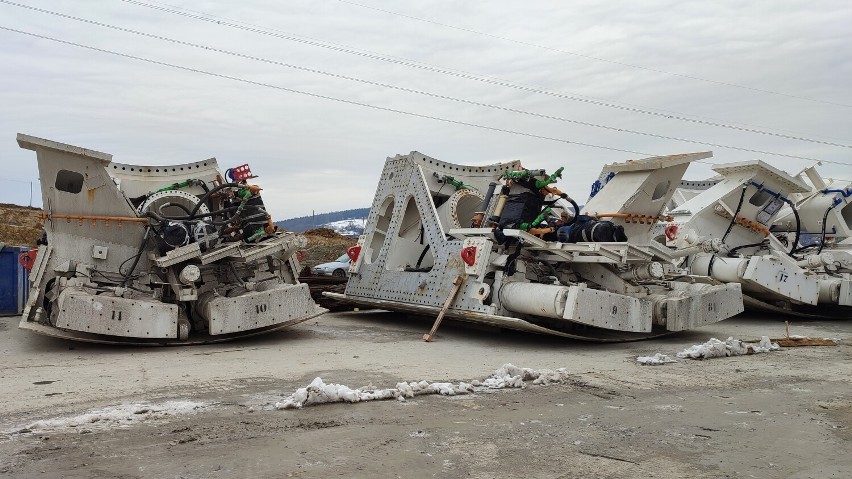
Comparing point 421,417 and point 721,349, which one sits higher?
point 721,349

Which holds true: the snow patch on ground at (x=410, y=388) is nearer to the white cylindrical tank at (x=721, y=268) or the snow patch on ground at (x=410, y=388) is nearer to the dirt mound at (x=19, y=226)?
the white cylindrical tank at (x=721, y=268)

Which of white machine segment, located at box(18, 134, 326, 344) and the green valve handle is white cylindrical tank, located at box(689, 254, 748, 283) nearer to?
the green valve handle

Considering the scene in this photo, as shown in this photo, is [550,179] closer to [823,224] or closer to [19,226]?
[823,224]

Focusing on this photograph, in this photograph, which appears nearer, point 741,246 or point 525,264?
point 525,264

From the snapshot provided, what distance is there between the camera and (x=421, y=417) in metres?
5.69

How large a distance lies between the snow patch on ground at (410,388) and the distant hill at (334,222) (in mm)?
33169

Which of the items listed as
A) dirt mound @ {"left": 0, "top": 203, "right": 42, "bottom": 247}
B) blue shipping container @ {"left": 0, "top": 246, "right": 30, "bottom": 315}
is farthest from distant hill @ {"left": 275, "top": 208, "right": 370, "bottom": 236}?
blue shipping container @ {"left": 0, "top": 246, "right": 30, "bottom": 315}

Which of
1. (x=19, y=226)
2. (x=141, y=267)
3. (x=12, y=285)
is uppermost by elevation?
(x=19, y=226)

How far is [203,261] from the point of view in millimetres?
9680

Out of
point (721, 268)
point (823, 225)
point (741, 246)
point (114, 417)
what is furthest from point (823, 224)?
point (114, 417)

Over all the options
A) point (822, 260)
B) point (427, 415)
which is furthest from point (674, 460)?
point (822, 260)

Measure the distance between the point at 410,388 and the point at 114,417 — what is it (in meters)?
2.25

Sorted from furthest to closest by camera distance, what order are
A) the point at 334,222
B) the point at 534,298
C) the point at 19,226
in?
the point at 334,222 → the point at 19,226 → the point at 534,298

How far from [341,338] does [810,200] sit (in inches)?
388
